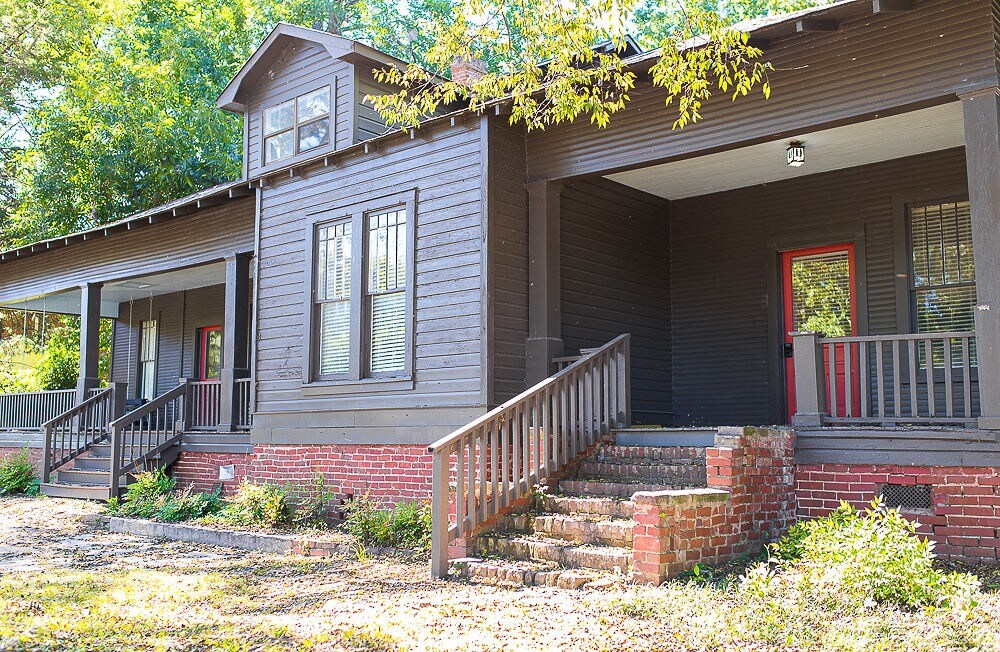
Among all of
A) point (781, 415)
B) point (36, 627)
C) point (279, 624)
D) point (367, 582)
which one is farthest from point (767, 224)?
point (36, 627)

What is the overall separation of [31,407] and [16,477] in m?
2.96

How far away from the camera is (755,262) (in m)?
11.9

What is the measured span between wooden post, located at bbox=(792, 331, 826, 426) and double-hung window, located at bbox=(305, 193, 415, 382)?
4435 mm

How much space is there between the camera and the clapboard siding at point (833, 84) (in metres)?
7.77

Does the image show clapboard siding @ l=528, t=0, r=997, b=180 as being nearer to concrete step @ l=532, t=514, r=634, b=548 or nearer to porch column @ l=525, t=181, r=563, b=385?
porch column @ l=525, t=181, r=563, b=385

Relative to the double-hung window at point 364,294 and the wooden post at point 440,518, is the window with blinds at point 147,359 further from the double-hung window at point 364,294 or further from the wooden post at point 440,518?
the wooden post at point 440,518

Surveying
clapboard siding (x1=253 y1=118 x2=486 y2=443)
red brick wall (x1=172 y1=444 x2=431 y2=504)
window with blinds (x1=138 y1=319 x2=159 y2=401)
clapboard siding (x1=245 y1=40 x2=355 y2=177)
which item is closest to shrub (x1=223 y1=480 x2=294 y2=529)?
red brick wall (x1=172 y1=444 x2=431 y2=504)

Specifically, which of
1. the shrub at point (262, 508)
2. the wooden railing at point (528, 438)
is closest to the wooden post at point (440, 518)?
the wooden railing at point (528, 438)

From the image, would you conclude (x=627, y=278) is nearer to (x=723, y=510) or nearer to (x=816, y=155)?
(x=816, y=155)

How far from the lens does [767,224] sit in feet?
38.8

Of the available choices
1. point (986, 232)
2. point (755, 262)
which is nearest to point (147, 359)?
point (755, 262)

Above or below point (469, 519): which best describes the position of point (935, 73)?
above

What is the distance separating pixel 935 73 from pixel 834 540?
4108 millimetres

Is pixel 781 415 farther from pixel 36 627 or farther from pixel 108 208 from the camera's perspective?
pixel 108 208
